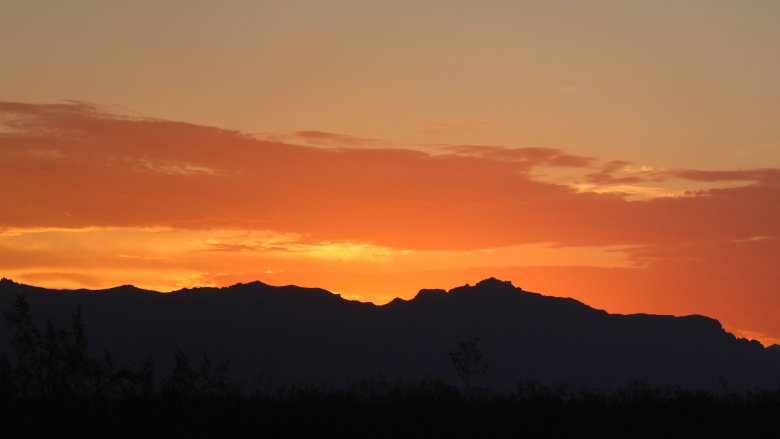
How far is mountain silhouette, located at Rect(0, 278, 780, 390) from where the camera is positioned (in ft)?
511

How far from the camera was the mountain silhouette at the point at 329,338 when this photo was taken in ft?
511

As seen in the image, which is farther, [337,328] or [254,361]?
[337,328]

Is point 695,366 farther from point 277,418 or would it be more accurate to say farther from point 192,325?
point 277,418

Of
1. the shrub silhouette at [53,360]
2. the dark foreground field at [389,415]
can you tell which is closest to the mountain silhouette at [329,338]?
the dark foreground field at [389,415]

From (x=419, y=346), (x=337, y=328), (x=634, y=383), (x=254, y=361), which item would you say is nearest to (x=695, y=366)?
(x=419, y=346)

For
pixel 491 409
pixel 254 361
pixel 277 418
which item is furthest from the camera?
pixel 254 361

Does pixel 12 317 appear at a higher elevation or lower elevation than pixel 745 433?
higher

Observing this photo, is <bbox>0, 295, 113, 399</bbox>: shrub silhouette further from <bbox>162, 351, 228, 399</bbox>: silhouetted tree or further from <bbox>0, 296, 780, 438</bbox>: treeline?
<bbox>162, 351, 228, 399</bbox>: silhouetted tree

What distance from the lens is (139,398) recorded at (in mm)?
21031

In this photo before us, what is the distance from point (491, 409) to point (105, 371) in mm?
12259

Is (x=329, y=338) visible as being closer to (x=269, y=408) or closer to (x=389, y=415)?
(x=269, y=408)

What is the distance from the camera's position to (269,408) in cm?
2583

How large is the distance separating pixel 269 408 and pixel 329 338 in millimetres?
152319

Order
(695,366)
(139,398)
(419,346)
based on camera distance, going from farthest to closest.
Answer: (695,366) < (419,346) < (139,398)
